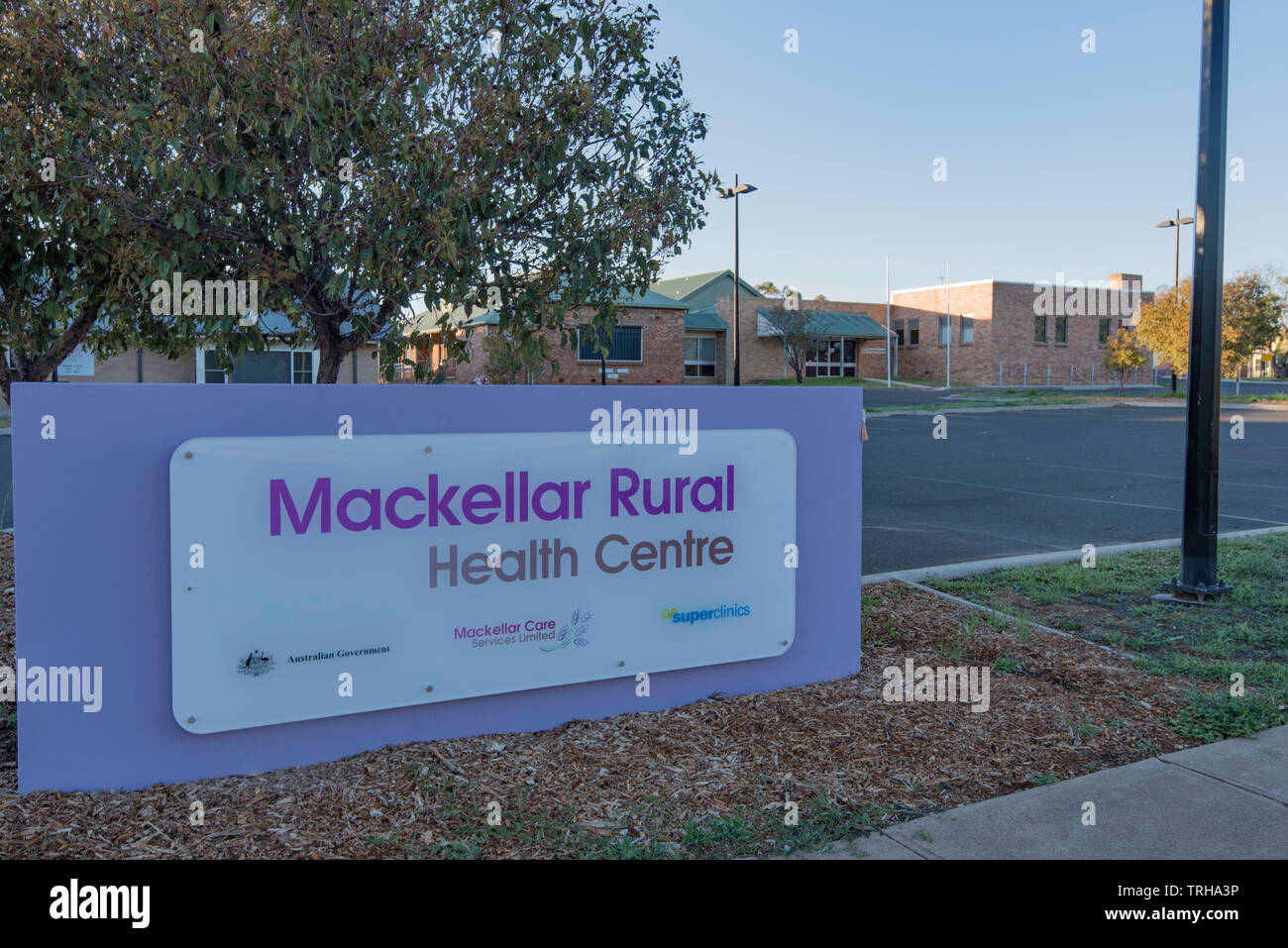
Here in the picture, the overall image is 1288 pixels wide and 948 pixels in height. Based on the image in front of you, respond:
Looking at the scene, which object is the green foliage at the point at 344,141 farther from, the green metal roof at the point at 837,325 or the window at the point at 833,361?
the window at the point at 833,361

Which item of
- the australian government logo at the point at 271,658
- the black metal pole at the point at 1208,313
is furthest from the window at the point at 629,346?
the australian government logo at the point at 271,658

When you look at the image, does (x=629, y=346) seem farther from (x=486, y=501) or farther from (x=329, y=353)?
(x=486, y=501)

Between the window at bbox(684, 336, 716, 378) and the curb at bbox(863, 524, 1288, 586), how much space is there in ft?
137

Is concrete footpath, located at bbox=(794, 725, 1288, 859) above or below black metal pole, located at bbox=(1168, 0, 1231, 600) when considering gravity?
below

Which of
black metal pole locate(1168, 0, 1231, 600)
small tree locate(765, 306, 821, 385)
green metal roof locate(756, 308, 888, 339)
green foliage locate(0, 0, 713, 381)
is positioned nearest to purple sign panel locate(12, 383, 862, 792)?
green foliage locate(0, 0, 713, 381)

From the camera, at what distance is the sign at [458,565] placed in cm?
376

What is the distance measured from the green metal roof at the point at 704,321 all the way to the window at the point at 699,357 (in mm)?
904

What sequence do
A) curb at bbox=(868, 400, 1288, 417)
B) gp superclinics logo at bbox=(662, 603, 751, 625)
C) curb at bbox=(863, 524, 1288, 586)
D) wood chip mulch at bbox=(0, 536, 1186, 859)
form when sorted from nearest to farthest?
1. wood chip mulch at bbox=(0, 536, 1186, 859)
2. gp superclinics logo at bbox=(662, 603, 751, 625)
3. curb at bbox=(863, 524, 1288, 586)
4. curb at bbox=(868, 400, 1288, 417)

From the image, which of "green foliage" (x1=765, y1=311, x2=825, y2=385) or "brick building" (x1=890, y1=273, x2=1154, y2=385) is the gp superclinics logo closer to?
"green foliage" (x1=765, y1=311, x2=825, y2=385)

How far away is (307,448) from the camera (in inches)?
152

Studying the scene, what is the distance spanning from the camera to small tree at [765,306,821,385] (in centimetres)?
4891

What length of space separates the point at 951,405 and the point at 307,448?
36.4 meters

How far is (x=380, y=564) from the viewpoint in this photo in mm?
4031

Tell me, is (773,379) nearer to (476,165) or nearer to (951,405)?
(951,405)
